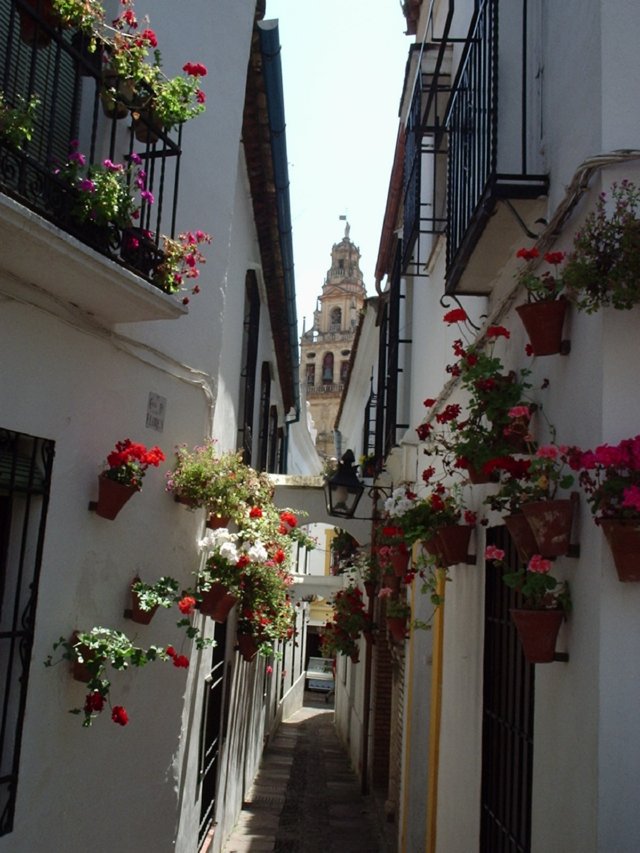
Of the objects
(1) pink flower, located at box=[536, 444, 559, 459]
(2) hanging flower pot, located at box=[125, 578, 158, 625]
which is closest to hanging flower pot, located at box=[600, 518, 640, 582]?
(1) pink flower, located at box=[536, 444, 559, 459]

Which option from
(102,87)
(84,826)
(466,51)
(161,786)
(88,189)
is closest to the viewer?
(88,189)

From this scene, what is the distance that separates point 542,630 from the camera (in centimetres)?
347

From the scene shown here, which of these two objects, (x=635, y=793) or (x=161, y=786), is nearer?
(x=635, y=793)

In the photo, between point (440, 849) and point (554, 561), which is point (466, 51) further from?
point (440, 849)

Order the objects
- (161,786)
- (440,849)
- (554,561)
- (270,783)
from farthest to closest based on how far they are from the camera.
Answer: (270,783) → (440,849) → (161,786) → (554,561)

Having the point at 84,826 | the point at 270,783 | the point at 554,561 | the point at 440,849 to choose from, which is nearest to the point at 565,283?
the point at 554,561

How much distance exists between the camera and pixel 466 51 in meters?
5.18

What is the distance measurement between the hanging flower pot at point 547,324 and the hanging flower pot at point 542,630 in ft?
3.40

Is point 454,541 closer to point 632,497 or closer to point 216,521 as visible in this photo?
point 216,521

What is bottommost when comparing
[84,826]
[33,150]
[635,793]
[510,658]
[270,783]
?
[270,783]

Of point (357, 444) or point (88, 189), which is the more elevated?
point (357, 444)

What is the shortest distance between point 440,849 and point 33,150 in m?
5.30

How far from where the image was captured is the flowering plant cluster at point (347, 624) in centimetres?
1214

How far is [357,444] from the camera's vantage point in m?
20.7
